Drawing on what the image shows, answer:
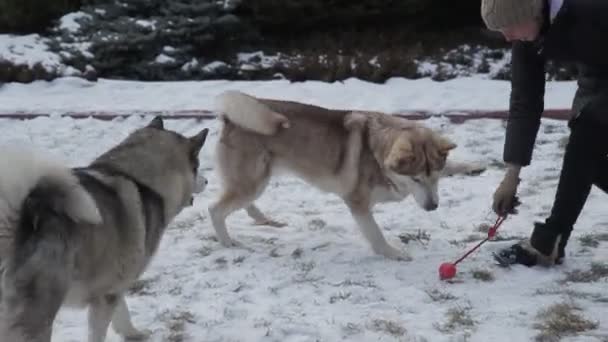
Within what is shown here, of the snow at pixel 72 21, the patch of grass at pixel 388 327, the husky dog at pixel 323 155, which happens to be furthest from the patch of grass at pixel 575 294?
the snow at pixel 72 21

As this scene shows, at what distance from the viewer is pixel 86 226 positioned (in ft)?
10.4

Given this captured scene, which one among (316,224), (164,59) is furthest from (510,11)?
(164,59)

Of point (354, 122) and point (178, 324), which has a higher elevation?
point (354, 122)

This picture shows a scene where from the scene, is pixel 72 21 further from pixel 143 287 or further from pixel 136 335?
pixel 136 335

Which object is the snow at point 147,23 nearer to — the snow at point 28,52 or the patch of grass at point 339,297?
the snow at point 28,52

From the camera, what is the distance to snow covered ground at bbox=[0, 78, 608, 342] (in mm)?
3867

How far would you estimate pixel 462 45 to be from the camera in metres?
10.6

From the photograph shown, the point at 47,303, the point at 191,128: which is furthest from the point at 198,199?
the point at 47,303

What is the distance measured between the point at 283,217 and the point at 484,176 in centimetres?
161

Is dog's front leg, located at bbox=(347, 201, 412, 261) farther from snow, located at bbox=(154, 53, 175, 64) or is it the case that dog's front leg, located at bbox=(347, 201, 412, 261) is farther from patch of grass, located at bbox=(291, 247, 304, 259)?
snow, located at bbox=(154, 53, 175, 64)

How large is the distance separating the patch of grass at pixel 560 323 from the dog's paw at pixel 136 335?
173cm

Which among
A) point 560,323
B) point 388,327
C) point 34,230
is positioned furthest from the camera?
point 388,327

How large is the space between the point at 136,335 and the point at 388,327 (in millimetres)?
1136

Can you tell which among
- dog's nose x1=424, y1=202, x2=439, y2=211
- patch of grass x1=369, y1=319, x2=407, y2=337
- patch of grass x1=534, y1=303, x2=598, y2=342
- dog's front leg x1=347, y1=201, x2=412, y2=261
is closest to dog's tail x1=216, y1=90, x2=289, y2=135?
dog's front leg x1=347, y1=201, x2=412, y2=261
